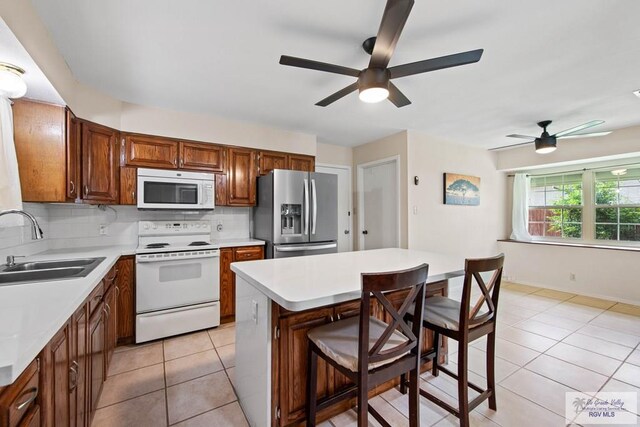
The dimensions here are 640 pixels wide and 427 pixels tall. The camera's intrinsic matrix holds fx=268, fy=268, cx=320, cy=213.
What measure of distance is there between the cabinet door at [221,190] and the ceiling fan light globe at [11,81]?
1.84 meters

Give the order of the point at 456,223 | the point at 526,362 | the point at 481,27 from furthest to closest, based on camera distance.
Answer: the point at 456,223 → the point at 526,362 → the point at 481,27

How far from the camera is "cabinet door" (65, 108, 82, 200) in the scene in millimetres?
2166

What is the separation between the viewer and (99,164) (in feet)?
8.66

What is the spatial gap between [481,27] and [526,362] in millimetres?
2694

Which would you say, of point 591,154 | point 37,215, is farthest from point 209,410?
point 591,154

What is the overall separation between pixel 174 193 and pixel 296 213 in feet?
4.65

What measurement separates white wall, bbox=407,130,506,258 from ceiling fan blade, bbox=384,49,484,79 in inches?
87.8

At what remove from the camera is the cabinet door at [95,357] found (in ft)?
5.04

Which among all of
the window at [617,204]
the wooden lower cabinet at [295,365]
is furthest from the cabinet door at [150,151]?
the window at [617,204]

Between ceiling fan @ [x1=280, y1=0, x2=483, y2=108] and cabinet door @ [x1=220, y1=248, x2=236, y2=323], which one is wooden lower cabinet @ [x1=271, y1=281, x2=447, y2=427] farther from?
cabinet door @ [x1=220, y1=248, x2=236, y2=323]

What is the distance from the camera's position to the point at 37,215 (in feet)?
7.99

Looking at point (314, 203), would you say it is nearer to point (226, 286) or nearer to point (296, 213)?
point (296, 213)

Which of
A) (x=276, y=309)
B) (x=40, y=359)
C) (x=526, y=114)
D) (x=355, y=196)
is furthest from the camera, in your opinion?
(x=355, y=196)

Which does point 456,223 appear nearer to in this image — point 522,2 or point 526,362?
point 526,362
